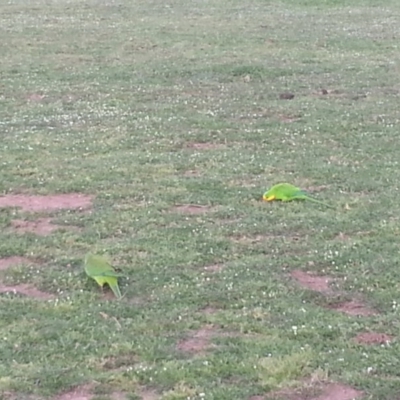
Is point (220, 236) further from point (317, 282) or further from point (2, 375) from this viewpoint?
point (2, 375)

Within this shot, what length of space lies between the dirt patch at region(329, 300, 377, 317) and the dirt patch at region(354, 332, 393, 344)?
28 cm

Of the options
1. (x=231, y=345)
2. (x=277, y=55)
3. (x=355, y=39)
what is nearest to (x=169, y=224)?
(x=231, y=345)

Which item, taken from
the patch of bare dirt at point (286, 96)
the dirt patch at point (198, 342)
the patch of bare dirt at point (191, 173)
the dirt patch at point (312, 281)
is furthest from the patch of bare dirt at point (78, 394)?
the patch of bare dirt at point (286, 96)

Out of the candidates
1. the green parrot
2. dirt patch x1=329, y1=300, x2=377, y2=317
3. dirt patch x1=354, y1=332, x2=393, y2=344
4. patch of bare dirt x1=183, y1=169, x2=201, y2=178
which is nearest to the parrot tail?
the green parrot

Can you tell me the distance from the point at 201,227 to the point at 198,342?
1962 millimetres

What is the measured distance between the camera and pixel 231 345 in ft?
16.7

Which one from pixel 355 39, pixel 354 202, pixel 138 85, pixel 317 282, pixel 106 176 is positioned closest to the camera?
pixel 317 282

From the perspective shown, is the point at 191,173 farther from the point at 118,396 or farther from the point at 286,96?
the point at 118,396

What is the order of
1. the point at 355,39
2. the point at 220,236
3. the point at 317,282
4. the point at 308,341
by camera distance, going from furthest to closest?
the point at 355,39 < the point at 220,236 < the point at 317,282 < the point at 308,341

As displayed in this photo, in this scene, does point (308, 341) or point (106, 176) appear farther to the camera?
point (106, 176)

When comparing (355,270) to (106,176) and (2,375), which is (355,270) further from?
(106,176)

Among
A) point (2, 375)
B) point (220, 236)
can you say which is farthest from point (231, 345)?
point (220, 236)

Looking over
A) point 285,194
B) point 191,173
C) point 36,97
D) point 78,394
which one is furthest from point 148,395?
Result: point 36,97

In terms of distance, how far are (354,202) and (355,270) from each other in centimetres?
154
